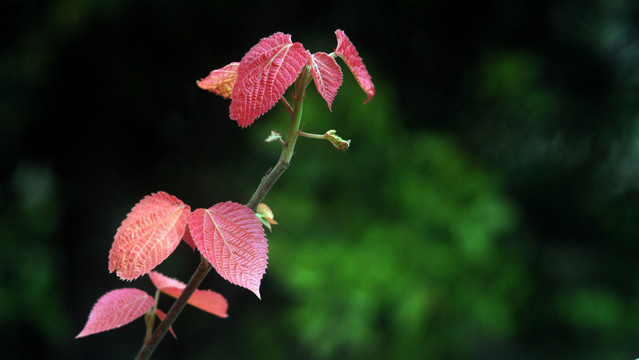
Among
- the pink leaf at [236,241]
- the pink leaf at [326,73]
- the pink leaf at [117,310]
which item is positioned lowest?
the pink leaf at [117,310]

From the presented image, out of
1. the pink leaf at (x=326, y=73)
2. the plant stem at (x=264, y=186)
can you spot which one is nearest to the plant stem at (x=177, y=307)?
the plant stem at (x=264, y=186)

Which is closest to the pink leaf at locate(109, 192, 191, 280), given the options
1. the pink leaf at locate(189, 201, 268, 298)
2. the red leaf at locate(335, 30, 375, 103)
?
the pink leaf at locate(189, 201, 268, 298)

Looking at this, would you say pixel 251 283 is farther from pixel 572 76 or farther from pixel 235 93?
pixel 572 76

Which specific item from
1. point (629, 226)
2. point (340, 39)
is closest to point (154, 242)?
point (340, 39)

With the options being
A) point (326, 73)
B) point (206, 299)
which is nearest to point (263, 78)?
point (326, 73)

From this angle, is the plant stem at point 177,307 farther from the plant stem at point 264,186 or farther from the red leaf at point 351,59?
the red leaf at point 351,59

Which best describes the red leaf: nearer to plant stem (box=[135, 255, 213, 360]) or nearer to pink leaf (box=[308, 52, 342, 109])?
pink leaf (box=[308, 52, 342, 109])

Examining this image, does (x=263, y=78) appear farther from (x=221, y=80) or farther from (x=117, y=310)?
(x=117, y=310)
